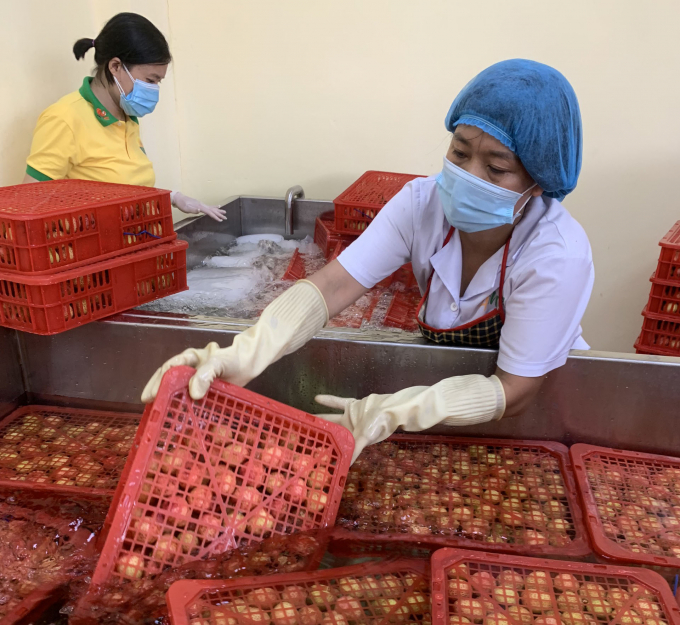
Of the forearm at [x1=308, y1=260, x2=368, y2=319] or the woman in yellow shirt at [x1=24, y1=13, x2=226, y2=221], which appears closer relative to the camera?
the forearm at [x1=308, y1=260, x2=368, y2=319]

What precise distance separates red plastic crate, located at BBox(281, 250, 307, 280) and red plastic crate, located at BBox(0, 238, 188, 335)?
82 cm

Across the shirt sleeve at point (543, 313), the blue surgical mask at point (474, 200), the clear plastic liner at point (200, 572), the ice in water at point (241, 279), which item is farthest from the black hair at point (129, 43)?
the clear plastic liner at point (200, 572)

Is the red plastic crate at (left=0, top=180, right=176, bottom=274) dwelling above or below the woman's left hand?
above

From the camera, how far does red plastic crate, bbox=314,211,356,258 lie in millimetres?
2658

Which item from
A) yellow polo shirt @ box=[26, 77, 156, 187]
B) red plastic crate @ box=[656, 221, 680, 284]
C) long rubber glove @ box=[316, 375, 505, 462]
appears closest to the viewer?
long rubber glove @ box=[316, 375, 505, 462]

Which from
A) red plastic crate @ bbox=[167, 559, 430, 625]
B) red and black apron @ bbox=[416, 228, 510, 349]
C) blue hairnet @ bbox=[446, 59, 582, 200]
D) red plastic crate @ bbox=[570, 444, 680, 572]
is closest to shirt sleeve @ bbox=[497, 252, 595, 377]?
red and black apron @ bbox=[416, 228, 510, 349]

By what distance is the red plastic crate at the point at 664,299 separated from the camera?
2031 millimetres

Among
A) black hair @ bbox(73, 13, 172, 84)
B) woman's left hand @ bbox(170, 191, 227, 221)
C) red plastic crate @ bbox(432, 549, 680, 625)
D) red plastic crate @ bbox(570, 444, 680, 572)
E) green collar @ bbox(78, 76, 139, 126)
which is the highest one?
black hair @ bbox(73, 13, 172, 84)

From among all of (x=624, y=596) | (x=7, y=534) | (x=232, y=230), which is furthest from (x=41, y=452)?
(x=232, y=230)

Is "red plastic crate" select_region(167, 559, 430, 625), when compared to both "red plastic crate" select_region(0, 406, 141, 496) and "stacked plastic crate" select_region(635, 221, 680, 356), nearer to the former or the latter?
"red plastic crate" select_region(0, 406, 141, 496)

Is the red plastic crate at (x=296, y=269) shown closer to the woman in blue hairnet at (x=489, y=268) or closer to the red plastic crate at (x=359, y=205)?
the red plastic crate at (x=359, y=205)

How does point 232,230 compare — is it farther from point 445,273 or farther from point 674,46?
point 674,46

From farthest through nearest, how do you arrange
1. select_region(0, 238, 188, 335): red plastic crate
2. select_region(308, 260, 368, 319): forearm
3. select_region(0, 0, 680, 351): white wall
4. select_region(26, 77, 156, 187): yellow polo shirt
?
select_region(0, 0, 680, 351): white wall → select_region(26, 77, 156, 187): yellow polo shirt → select_region(308, 260, 368, 319): forearm → select_region(0, 238, 188, 335): red plastic crate

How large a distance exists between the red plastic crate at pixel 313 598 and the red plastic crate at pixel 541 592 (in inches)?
2.8
